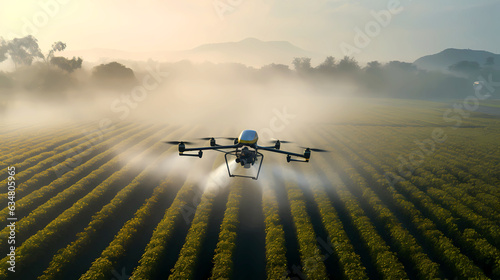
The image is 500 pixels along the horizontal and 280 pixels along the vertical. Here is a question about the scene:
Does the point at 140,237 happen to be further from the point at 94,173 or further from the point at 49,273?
the point at 94,173

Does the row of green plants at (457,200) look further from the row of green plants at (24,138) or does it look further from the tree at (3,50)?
the tree at (3,50)

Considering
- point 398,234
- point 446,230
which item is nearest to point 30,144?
point 398,234

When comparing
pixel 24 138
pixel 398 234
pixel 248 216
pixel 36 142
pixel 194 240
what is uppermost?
pixel 24 138

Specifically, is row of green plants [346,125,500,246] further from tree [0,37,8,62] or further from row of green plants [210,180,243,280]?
tree [0,37,8,62]

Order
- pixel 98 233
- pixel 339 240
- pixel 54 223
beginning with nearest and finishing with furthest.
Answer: pixel 339 240 < pixel 54 223 < pixel 98 233

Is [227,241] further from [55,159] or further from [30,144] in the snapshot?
[30,144]

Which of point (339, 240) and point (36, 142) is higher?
point (36, 142)

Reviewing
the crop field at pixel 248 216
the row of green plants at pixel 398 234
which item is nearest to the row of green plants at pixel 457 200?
the crop field at pixel 248 216

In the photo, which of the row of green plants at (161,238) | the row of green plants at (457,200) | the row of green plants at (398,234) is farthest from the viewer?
the row of green plants at (457,200)

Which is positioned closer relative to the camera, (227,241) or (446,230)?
(227,241)
